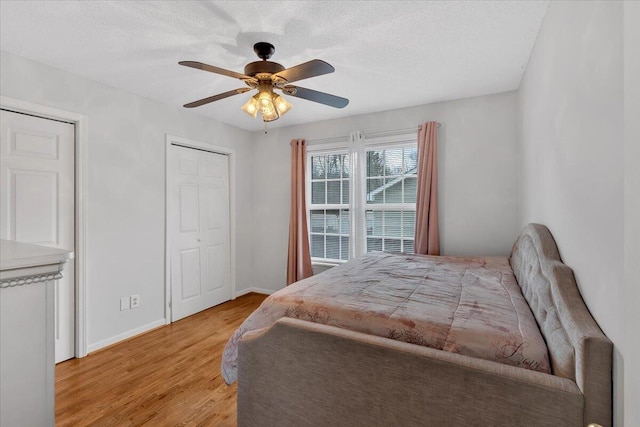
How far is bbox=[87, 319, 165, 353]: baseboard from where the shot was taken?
8.66 feet

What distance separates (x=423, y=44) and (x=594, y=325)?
1916 mm

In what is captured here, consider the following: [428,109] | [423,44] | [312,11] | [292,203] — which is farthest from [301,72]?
[292,203]

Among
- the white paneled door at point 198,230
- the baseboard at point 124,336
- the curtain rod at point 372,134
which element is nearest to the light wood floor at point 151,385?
the baseboard at point 124,336

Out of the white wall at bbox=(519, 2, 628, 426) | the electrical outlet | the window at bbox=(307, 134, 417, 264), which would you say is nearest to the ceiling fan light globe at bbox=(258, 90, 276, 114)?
the white wall at bbox=(519, 2, 628, 426)

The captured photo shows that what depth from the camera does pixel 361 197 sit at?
367 centimetres

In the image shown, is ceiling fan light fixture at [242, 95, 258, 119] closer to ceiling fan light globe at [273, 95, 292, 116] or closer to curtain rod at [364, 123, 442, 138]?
ceiling fan light globe at [273, 95, 292, 116]

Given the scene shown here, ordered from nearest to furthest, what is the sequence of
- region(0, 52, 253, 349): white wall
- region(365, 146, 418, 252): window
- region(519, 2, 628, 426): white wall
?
region(519, 2, 628, 426): white wall
region(0, 52, 253, 349): white wall
region(365, 146, 418, 252): window

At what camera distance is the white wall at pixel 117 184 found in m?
2.44

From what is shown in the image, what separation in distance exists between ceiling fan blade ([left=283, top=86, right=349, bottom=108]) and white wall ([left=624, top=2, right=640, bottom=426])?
1590 mm

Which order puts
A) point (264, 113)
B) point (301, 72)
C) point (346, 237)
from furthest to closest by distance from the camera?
1. point (346, 237)
2. point (264, 113)
3. point (301, 72)

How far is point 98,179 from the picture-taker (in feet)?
8.82

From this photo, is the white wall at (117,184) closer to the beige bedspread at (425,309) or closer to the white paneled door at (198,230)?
the white paneled door at (198,230)

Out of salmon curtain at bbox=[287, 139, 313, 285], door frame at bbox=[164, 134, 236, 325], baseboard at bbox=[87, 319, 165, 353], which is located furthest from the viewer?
salmon curtain at bbox=[287, 139, 313, 285]

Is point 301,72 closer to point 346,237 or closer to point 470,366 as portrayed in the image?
point 470,366
